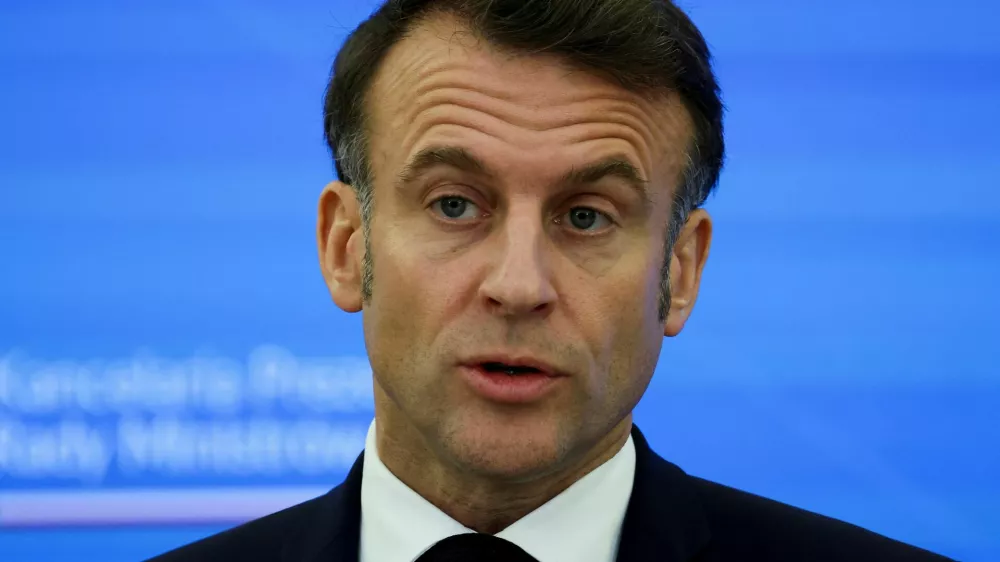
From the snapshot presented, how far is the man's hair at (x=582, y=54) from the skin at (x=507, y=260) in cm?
3

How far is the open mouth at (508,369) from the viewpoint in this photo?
2.07 metres

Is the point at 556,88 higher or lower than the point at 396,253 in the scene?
higher

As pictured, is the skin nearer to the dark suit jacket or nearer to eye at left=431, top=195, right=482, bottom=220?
eye at left=431, top=195, right=482, bottom=220

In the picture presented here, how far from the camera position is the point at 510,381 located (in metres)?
2.06

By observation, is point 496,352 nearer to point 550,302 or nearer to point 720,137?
point 550,302

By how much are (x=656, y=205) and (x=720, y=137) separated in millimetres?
335

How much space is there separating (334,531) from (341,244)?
53 centimetres

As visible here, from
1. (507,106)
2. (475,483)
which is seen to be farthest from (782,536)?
(507,106)

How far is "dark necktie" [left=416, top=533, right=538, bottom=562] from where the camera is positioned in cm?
217

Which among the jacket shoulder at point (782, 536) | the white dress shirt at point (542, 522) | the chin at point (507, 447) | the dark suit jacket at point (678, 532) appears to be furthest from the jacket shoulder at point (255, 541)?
the jacket shoulder at point (782, 536)

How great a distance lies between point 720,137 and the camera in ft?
8.24

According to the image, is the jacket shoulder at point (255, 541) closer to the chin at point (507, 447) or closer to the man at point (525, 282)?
the man at point (525, 282)

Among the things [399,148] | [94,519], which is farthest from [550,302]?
[94,519]

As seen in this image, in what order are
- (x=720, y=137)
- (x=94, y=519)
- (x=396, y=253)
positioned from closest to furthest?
(x=396, y=253) < (x=720, y=137) < (x=94, y=519)
